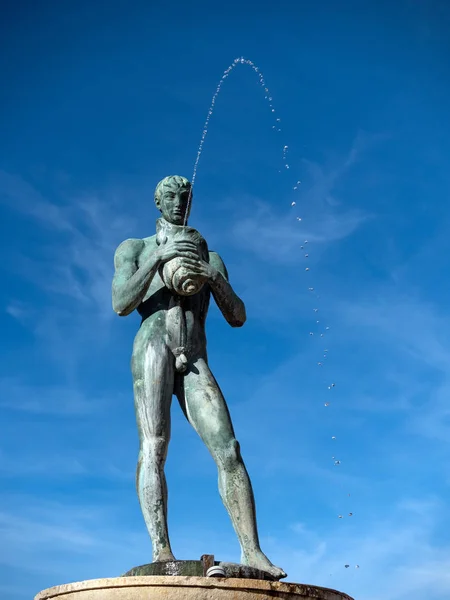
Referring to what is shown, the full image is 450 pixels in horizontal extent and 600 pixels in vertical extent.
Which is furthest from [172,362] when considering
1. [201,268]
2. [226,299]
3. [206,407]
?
[201,268]

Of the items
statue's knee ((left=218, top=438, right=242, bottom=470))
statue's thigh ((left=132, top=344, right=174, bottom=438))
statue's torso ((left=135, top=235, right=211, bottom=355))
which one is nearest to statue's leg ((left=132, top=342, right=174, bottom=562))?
statue's thigh ((left=132, top=344, right=174, bottom=438))

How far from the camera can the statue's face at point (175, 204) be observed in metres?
10.2

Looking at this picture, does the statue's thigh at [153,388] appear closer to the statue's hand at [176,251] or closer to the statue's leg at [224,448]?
the statue's leg at [224,448]

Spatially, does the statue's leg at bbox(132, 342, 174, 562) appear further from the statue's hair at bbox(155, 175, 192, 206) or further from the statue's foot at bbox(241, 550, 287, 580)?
the statue's hair at bbox(155, 175, 192, 206)

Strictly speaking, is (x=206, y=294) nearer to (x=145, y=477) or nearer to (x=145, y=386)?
(x=145, y=386)

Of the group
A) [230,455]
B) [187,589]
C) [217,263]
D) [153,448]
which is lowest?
[187,589]

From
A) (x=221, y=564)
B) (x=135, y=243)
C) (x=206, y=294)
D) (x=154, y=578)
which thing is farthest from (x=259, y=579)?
(x=135, y=243)

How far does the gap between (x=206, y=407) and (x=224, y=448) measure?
51cm

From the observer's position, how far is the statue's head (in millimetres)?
10164

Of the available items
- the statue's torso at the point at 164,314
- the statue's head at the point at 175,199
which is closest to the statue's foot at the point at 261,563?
the statue's torso at the point at 164,314

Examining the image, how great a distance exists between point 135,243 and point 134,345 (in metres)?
1.26

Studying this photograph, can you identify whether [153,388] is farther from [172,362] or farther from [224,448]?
[224,448]

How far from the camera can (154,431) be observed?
9195 millimetres

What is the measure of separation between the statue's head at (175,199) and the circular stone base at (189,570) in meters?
3.99
